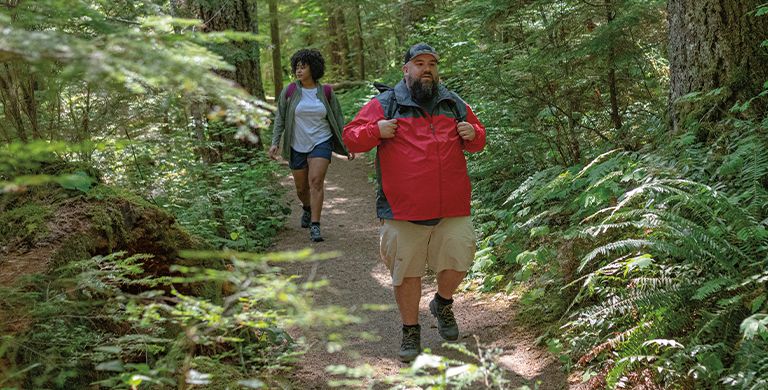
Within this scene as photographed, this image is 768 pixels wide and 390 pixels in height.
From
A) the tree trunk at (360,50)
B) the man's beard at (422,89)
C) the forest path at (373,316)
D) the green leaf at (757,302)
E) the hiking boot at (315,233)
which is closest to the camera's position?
the green leaf at (757,302)

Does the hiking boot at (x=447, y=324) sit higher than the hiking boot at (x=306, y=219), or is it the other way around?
the hiking boot at (x=306, y=219)

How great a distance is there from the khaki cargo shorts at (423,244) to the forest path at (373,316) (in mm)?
537

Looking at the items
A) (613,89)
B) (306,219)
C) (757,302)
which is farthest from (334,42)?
(757,302)

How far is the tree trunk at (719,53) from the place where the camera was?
19.7 ft

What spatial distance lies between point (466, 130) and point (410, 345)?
5.86 feet

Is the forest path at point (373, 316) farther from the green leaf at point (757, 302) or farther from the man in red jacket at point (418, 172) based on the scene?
the green leaf at point (757, 302)

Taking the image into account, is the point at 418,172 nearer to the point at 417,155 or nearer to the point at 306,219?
the point at 417,155

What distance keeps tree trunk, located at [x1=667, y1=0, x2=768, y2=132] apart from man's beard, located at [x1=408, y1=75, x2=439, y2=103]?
2417 millimetres

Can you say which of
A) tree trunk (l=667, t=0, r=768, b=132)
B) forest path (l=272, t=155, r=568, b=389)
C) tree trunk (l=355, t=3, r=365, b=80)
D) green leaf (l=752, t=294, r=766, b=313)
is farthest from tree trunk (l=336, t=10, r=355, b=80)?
green leaf (l=752, t=294, r=766, b=313)

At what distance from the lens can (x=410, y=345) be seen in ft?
18.5

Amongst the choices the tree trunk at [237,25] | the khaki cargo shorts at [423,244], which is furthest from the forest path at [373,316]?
the tree trunk at [237,25]

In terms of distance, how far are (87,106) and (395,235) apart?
10.5 ft

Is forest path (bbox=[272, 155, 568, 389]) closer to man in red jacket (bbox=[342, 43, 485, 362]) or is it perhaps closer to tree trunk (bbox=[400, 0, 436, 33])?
man in red jacket (bbox=[342, 43, 485, 362])

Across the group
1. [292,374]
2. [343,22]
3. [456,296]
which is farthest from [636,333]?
[343,22]
